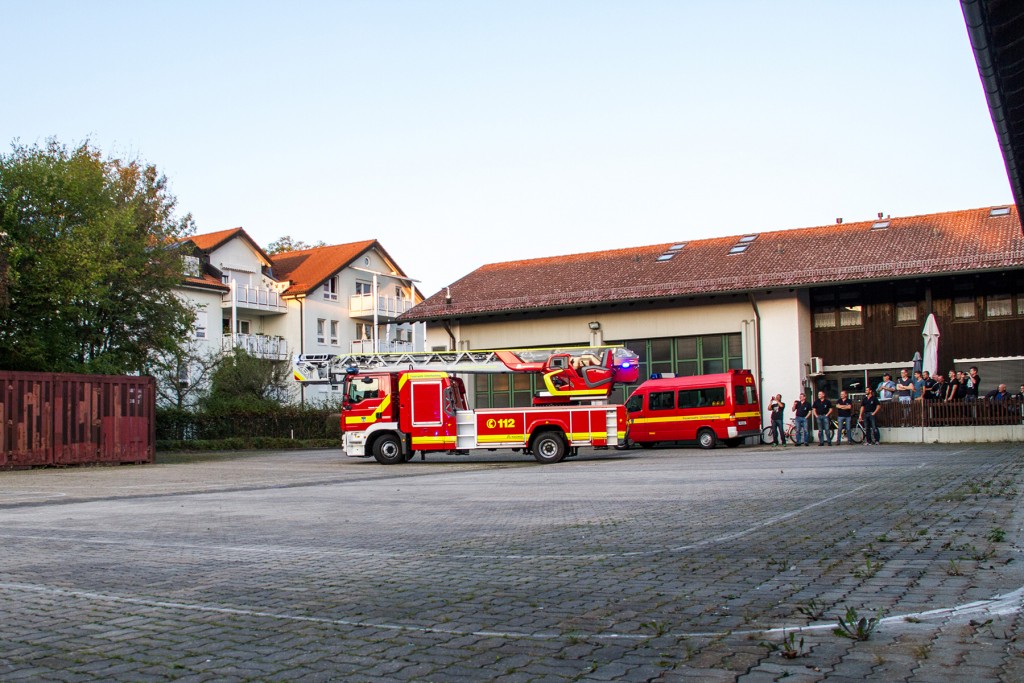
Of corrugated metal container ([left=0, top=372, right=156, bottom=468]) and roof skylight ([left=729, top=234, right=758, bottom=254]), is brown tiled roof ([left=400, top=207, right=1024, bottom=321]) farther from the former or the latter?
corrugated metal container ([left=0, top=372, right=156, bottom=468])

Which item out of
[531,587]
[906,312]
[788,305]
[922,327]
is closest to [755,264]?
[788,305]

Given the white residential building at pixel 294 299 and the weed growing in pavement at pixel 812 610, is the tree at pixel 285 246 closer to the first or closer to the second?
the white residential building at pixel 294 299

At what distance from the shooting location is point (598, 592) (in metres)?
6.82

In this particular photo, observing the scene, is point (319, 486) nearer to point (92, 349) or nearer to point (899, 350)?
point (92, 349)

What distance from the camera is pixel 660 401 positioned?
116ft

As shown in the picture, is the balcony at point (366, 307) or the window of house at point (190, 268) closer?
the window of house at point (190, 268)

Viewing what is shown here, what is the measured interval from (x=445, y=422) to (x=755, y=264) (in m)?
17.6

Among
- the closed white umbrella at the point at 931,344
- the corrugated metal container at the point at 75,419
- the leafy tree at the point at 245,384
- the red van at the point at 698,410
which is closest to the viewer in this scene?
the corrugated metal container at the point at 75,419

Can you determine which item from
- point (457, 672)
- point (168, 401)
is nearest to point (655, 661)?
point (457, 672)

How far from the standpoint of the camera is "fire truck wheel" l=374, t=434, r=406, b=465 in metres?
28.1

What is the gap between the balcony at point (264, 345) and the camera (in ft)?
188

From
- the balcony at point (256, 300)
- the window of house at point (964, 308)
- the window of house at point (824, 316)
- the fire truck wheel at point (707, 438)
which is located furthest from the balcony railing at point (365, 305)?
the window of house at point (964, 308)

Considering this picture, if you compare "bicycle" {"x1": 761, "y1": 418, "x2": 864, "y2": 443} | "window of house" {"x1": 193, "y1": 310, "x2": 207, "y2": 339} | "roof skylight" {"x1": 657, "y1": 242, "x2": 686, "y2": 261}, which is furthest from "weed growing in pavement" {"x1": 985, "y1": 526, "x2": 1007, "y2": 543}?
"window of house" {"x1": 193, "y1": 310, "x2": 207, "y2": 339}

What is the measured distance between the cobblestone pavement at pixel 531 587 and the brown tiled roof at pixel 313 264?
163ft
